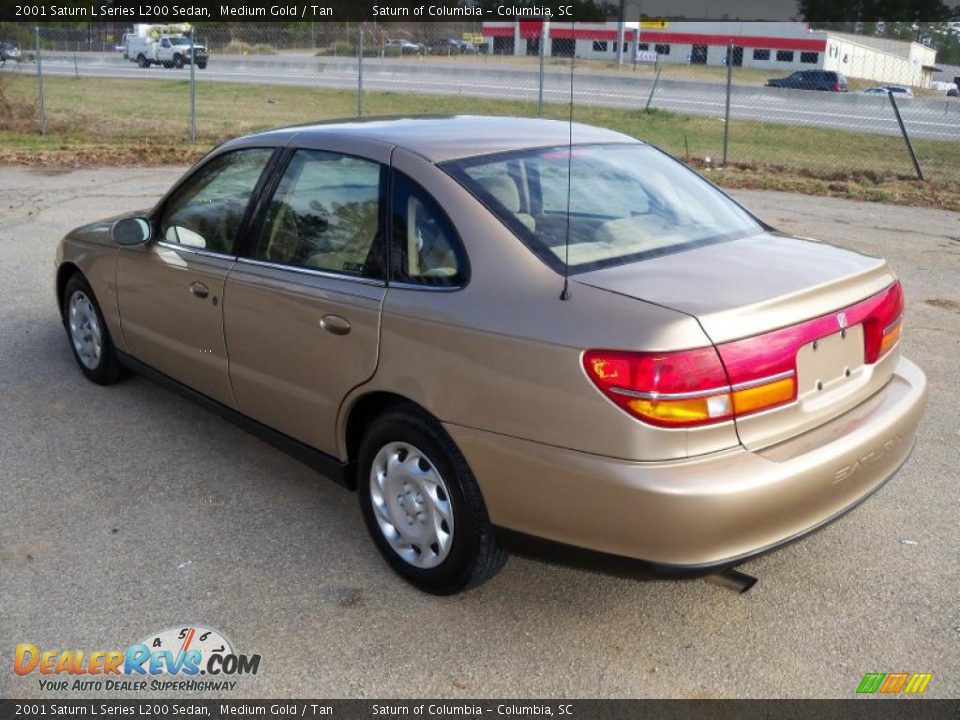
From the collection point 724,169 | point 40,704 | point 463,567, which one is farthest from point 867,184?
point 40,704

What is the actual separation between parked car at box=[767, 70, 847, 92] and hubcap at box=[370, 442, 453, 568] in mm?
39604

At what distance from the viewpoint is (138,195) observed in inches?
495

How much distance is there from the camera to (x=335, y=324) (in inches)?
141

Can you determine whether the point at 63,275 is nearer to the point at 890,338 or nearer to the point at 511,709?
the point at 511,709

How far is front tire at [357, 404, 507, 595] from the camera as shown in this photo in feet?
10.4

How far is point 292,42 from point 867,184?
2916 cm

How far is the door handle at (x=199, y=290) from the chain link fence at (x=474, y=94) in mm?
6606

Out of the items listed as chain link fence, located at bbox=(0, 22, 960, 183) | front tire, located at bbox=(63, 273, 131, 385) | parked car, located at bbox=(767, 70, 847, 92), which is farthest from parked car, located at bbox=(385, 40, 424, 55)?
front tire, located at bbox=(63, 273, 131, 385)

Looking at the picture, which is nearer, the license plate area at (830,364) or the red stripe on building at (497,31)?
the license plate area at (830,364)

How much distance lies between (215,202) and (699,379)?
8.69ft

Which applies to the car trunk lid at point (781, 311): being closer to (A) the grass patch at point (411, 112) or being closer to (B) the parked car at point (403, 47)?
(A) the grass patch at point (411, 112)

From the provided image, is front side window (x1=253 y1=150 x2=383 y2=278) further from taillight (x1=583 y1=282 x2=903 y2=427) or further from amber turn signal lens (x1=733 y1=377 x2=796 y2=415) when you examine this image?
amber turn signal lens (x1=733 y1=377 x2=796 y2=415)

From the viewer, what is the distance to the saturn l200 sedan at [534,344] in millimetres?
2793

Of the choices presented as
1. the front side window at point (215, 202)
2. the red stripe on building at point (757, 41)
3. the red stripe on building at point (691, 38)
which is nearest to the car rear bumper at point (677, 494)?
the front side window at point (215, 202)
